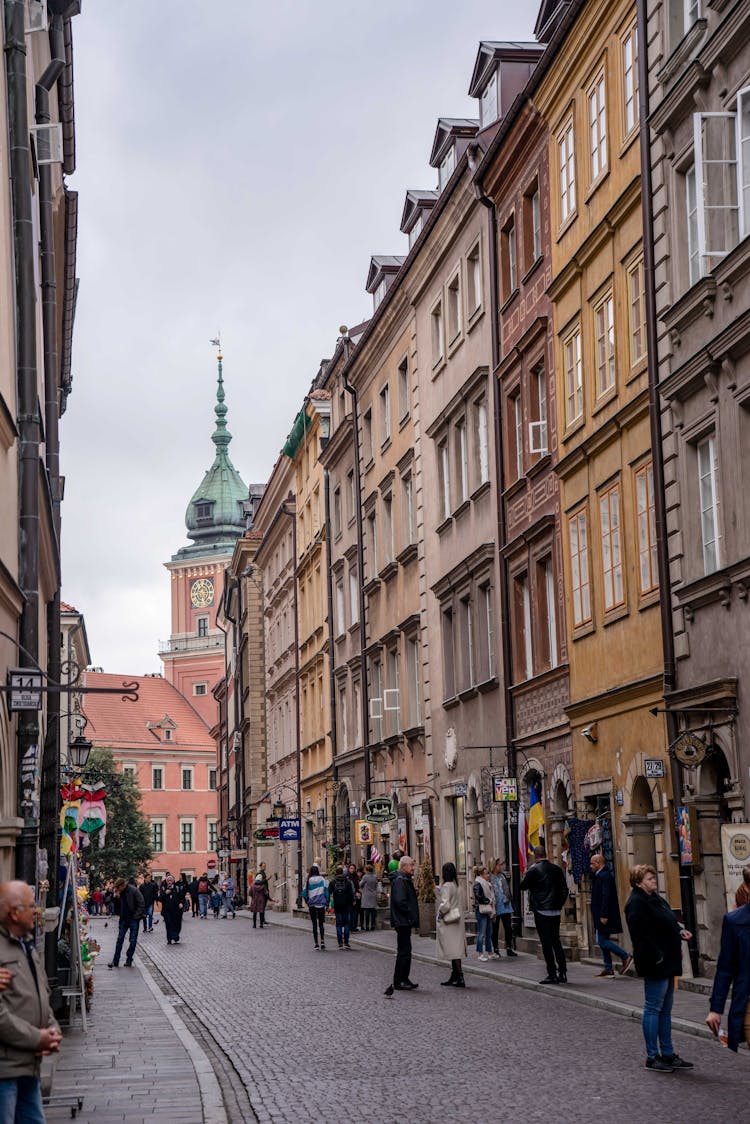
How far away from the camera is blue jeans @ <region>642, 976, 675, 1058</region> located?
13.5m

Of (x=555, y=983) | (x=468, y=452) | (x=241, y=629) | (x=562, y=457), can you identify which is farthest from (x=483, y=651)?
(x=241, y=629)

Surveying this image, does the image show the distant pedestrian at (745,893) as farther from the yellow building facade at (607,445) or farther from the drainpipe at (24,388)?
the yellow building facade at (607,445)

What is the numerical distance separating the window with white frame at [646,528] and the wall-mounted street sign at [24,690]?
10366 mm

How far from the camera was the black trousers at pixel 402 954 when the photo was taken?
74.2ft

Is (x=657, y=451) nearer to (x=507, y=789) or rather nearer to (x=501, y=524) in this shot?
(x=507, y=789)

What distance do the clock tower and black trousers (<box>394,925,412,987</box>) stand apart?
136 meters

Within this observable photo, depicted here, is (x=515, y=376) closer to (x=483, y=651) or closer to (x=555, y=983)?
(x=483, y=651)

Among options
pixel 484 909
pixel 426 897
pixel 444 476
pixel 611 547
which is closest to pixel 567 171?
pixel 611 547

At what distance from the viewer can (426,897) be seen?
115 ft

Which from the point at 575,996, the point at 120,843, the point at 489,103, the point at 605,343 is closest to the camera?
the point at 575,996

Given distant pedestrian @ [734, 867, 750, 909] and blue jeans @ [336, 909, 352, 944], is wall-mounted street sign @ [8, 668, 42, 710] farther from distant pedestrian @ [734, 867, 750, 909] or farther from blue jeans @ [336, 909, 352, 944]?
blue jeans @ [336, 909, 352, 944]

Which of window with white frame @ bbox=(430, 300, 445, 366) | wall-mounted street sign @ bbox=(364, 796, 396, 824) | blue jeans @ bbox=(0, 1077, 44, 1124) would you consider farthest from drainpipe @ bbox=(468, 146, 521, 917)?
blue jeans @ bbox=(0, 1077, 44, 1124)

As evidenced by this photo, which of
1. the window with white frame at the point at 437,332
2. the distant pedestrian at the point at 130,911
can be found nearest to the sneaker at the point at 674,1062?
the distant pedestrian at the point at 130,911

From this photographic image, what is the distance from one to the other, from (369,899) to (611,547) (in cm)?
1962
